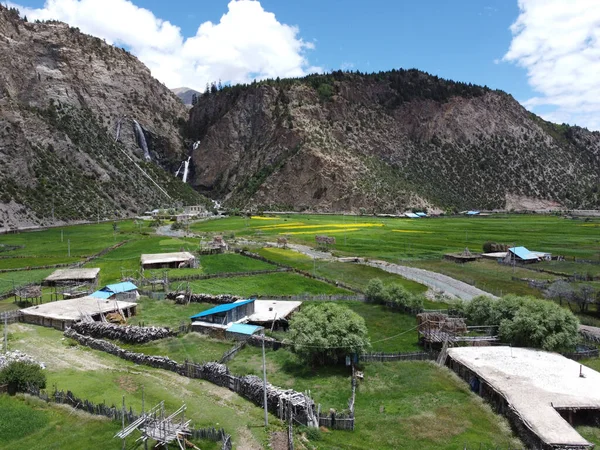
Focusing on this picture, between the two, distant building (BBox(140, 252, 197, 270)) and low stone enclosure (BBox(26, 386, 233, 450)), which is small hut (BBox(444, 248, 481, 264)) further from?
low stone enclosure (BBox(26, 386, 233, 450))

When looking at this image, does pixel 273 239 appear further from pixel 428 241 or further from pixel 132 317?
pixel 132 317

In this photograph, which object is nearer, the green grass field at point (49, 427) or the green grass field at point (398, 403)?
the green grass field at point (49, 427)

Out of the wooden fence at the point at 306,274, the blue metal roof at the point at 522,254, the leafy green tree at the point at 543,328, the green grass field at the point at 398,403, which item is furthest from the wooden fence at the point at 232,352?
the blue metal roof at the point at 522,254

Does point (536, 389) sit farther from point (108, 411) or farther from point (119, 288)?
point (119, 288)

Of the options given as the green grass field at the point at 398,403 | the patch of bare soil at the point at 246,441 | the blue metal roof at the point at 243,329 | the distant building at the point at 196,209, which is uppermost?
the distant building at the point at 196,209

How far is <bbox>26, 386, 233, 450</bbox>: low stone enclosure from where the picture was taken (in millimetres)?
21484

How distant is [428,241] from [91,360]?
2936 inches

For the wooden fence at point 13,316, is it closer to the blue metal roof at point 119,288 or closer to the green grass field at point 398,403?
the blue metal roof at point 119,288

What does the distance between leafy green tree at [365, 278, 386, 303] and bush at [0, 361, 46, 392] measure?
98.6ft

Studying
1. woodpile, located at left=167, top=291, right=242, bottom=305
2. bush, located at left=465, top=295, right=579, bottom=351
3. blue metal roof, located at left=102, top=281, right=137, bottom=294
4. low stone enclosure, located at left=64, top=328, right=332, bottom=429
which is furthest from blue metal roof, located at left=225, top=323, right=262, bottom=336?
bush, located at left=465, top=295, right=579, bottom=351

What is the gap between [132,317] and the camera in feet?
141

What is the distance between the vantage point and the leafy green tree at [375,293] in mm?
46812

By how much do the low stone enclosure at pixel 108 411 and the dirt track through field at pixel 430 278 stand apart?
33.7m

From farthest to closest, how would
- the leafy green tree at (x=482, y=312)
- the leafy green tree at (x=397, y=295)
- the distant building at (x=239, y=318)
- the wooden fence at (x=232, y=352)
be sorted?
the leafy green tree at (x=397, y=295), the leafy green tree at (x=482, y=312), the distant building at (x=239, y=318), the wooden fence at (x=232, y=352)
